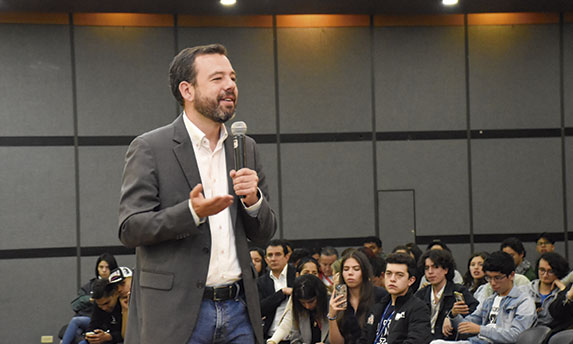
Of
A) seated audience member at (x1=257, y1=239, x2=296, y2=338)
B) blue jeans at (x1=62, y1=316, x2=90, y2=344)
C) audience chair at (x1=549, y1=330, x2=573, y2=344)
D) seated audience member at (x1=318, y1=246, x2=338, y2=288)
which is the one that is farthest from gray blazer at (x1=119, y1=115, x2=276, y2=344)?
seated audience member at (x1=318, y1=246, x2=338, y2=288)

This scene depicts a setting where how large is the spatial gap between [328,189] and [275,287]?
344 cm

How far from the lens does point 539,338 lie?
4.28 meters

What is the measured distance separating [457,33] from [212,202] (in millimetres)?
8611

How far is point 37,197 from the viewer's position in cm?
912

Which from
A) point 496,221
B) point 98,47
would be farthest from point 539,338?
point 98,47

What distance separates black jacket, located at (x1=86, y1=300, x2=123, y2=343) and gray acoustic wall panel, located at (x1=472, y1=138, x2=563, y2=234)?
18.8 feet

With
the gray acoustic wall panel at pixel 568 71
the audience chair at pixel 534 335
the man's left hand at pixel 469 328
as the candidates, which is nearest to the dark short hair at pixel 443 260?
the man's left hand at pixel 469 328

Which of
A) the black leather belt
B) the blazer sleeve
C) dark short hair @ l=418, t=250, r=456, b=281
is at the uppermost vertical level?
the blazer sleeve

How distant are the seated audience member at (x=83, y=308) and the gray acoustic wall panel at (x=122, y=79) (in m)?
2.18

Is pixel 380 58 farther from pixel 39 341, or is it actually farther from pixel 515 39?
pixel 39 341

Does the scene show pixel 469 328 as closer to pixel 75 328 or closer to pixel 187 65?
pixel 187 65

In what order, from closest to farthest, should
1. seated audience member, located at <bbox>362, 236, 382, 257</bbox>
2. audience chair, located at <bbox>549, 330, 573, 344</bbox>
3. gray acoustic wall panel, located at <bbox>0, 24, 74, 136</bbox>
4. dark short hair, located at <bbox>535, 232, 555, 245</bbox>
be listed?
audience chair, located at <bbox>549, 330, 573, 344</bbox>
seated audience member, located at <bbox>362, 236, 382, 257</bbox>
dark short hair, located at <bbox>535, 232, 555, 245</bbox>
gray acoustic wall panel, located at <bbox>0, 24, 74, 136</bbox>

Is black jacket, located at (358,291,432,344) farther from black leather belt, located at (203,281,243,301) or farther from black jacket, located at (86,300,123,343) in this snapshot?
black leather belt, located at (203,281,243,301)

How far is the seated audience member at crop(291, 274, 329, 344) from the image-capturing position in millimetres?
A: 5438
